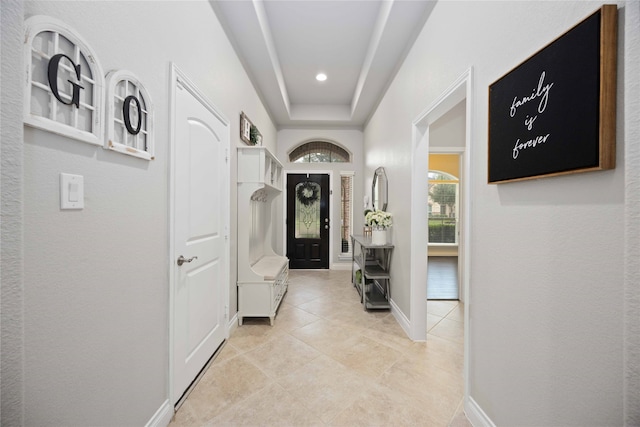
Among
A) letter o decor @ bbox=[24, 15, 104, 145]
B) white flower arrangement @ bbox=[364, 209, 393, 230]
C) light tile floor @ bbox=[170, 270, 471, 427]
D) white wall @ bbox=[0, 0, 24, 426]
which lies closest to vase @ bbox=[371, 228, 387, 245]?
white flower arrangement @ bbox=[364, 209, 393, 230]

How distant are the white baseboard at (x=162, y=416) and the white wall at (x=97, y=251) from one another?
3 cm

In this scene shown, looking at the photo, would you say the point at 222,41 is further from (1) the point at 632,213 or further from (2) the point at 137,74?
(1) the point at 632,213

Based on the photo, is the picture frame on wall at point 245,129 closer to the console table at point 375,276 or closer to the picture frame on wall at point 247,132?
the picture frame on wall at point 247,132

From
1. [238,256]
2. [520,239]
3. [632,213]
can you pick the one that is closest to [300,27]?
[238,256]

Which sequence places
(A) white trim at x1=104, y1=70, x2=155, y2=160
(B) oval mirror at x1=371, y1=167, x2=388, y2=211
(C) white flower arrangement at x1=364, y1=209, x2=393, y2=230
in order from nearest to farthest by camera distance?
(A) white trim at x1=104, y1=70, x2=155, y2=160 < (C) white flower arrangement at x1=364, y1=209, x2=393, y2=230 < (B) oval mirror at x1=371, y1=167, x2=388, y2=211

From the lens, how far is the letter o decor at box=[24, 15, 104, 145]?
31.4 inches

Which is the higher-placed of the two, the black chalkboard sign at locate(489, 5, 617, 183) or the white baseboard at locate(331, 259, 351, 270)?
the black chalkboard sign at locate(489, 5, 617, 183)

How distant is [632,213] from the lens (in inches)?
27.7

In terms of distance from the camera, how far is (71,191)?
0.93 meters

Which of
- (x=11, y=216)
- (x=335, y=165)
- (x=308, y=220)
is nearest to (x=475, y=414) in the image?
(x=11, y=216)

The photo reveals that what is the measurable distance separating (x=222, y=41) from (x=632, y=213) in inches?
112

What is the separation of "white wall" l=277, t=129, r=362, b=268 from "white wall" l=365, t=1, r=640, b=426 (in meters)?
3.74

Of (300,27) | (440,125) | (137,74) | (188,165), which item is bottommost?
(188,165)

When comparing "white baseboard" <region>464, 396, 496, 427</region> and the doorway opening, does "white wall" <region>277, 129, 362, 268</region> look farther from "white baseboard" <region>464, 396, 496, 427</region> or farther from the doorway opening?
"white baseboard" <region>464, 396, 496, 427</region>
